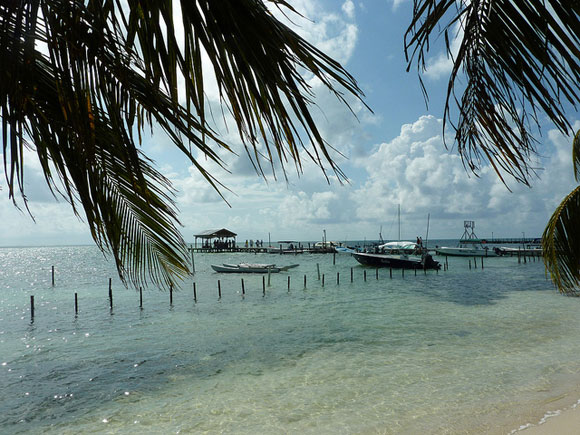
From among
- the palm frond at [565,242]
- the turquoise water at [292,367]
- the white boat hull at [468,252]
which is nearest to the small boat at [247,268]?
the turquoise water at [292,367]

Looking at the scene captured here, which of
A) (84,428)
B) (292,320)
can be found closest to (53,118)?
(84,428)

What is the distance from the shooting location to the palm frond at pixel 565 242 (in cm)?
341

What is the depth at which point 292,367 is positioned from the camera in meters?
11.6

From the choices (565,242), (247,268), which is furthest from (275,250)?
(565,242)

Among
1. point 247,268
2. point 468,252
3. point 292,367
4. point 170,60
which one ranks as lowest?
point 468,252

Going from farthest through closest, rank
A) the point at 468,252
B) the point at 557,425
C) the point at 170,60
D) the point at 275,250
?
the point at 275,250, the point at 468,252, the point at 557,425, the point at 170,60

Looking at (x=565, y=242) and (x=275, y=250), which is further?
(x=275, y=250)

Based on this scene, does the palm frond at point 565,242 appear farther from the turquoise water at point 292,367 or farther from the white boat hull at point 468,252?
the white boat hull at point 468,252

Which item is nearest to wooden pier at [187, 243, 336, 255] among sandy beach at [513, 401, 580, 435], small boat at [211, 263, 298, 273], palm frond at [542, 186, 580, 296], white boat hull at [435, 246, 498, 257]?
white boat hull at [435, 246, 498, 257]

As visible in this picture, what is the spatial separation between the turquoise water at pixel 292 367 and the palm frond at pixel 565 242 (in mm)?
5311

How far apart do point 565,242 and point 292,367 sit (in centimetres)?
960

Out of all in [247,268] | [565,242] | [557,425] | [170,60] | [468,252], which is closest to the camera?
[170,60]

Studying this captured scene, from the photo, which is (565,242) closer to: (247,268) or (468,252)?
(247,268)

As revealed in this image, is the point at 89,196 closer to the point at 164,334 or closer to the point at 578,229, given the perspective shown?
the point at 578,229
